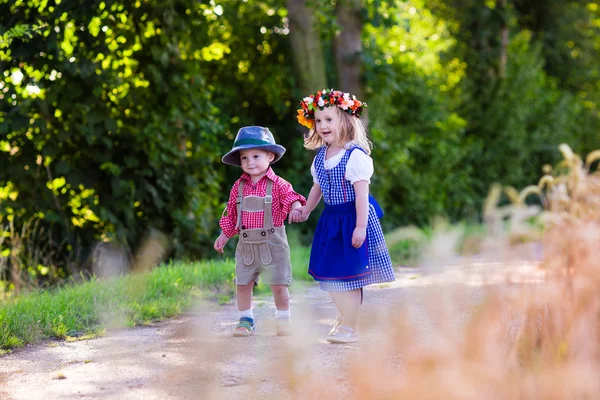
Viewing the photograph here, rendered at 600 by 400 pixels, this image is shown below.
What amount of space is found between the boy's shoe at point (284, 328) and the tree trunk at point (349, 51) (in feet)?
23.2

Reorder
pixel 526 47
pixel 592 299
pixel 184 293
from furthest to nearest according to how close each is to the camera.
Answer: pixel 526 47
pixel 184 293
pixel 592 299

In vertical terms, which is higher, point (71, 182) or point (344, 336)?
point (71, 182)

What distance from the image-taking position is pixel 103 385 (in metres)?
4.22

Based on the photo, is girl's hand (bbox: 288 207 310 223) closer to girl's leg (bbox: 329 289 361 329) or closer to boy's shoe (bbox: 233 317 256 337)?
girl's leg (bbox: 329 289 361 329)

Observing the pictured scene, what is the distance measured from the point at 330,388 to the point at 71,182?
19.1ft

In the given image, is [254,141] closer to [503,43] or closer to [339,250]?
Answer: [339,250]

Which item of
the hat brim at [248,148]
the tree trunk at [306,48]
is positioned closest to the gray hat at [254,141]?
the hat brim at [248,148]

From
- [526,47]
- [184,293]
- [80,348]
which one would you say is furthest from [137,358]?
[526,47]

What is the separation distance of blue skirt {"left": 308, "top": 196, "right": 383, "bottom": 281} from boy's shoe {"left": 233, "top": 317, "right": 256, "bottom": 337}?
1.71 feet

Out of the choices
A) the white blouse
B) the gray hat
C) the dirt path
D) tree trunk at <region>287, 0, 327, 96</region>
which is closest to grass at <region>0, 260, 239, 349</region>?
the dirt path

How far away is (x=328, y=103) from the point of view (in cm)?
554

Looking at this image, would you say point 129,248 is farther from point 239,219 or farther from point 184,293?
point 239,219

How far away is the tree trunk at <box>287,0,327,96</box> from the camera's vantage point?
1184 centimetres

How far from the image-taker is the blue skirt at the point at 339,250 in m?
5.38
